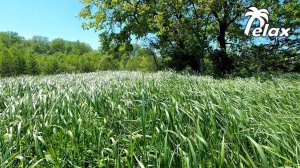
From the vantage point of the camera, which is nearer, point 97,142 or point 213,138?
point 213,138

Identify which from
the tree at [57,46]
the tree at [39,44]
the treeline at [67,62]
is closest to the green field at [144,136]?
the treeline at [67,62]

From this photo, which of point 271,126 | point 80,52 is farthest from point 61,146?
point 80,52

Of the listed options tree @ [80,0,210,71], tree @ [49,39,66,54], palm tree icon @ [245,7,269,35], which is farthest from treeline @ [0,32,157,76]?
tree @ [49,39,66,54]

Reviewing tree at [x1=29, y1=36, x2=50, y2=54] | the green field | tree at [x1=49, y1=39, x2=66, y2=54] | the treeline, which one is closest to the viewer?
the green field

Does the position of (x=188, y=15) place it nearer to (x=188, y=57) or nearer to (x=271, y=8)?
(x=188, y=57)

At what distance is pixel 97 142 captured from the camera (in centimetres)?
214

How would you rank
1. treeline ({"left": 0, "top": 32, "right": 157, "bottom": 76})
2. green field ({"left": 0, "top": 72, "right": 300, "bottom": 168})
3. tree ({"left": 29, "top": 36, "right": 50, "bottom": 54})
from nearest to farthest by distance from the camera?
green field ({"left": 0, "top": 72, "right": 300, "bottom": 168}), treeline ({"left": 0, "top": 32, "right": 157, "bottom": 76}), tree ({"left": 29, "top": 36, "right": 50, "bottom": 54})

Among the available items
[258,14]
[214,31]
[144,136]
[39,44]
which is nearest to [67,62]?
[214,31]

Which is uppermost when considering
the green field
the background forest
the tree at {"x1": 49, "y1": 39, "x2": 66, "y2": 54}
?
the tree at {"x1": 49, "y1": 39, "x2": 66, "y2": 54}

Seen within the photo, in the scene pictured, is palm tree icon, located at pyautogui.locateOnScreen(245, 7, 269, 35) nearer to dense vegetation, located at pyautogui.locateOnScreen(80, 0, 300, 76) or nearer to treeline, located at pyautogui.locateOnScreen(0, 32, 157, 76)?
dense vegetation, located at pyautogui.locateOnScreen(80, 0, 300, 76)

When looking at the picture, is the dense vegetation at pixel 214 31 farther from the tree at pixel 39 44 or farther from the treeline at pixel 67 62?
the tree at pixel 39 44

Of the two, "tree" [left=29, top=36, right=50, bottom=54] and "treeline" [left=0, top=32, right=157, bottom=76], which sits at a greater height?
"tree" [left=29, top=36, right=50, bottom=54]

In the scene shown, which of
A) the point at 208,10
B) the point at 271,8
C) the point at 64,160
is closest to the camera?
the point at 64,160

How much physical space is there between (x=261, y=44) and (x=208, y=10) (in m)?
5.06
